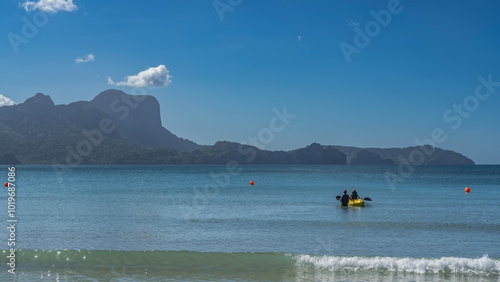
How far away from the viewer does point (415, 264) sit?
1789cm

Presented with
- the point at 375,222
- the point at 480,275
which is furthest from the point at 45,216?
the point at 480,275

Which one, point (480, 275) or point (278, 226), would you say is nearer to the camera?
point (480, 275)

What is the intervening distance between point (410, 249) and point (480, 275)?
4394 mm

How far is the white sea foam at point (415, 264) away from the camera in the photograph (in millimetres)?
17703

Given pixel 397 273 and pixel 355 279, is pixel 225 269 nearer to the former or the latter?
pixel 355 279

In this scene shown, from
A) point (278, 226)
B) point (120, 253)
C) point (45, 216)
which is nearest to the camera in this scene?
point (120, 253)

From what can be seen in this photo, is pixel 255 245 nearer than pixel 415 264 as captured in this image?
No

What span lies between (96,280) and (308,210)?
24.1 m

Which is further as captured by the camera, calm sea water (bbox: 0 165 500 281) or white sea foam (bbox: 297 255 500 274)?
white sea foam (bbox: 297 255 500 274)

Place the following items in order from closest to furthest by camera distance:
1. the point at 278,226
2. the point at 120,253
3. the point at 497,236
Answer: the point at 120,253, the point at 497,236, the point at 278,226

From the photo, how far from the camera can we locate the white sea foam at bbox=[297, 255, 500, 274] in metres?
17.7

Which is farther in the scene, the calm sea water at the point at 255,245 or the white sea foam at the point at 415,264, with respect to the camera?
the white sea foam at the point at 415,264

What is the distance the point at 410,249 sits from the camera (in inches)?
844

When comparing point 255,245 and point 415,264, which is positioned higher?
point 415,264
